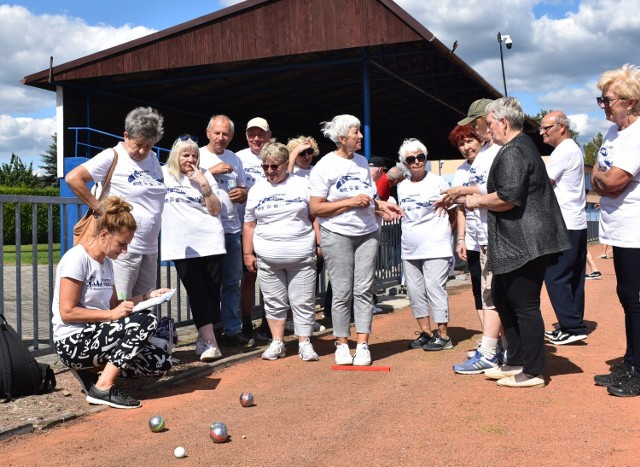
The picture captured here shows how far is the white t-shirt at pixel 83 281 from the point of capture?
4.84 m

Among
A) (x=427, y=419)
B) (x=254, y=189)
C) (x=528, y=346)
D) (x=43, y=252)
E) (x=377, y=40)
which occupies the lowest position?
(x=427, y=419)

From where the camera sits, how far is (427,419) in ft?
14.8

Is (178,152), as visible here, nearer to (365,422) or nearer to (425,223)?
(425,223)

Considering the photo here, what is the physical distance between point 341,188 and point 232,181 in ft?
4.07

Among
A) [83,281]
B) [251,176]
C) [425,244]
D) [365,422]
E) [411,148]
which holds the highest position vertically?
[411,148]

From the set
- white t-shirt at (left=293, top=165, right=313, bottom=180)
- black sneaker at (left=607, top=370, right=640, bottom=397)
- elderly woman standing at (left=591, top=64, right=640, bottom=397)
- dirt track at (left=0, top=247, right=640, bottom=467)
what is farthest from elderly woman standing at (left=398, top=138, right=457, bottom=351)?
black sneaker at (left=607, top=370, right=640, bottom=397)

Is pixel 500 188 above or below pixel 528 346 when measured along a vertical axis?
above

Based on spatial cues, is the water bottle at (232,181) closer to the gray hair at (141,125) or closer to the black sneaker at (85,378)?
the gray hair at (141,125)

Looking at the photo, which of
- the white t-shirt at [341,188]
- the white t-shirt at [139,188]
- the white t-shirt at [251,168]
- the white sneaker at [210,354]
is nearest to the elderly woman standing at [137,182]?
the white t-shirt at [139,188]

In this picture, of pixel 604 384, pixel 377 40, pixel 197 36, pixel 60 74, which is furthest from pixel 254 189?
pixel 60 74

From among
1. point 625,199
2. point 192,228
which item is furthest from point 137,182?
point 625,199

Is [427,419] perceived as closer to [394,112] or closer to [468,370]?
[468,370]

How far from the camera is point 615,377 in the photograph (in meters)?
5.06

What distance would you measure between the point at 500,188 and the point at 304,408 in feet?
6.65
